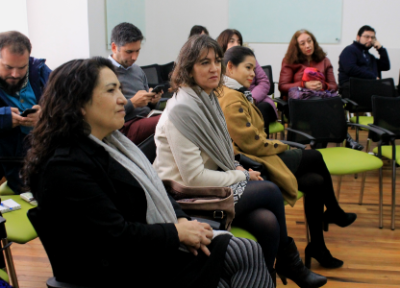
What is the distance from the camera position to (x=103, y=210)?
3.92 feet

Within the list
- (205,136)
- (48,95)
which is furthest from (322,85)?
(48,95)

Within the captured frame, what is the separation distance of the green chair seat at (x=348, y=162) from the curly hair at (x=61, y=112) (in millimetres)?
1836

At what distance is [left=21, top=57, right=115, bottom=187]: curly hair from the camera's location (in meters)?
1.22

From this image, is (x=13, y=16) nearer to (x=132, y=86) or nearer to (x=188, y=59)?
(x=132, y=86)

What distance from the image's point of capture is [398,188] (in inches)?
150

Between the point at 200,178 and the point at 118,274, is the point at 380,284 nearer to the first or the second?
the point at 200,178

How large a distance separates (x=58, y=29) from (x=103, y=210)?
346 cm

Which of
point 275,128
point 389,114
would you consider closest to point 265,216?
point 389,114

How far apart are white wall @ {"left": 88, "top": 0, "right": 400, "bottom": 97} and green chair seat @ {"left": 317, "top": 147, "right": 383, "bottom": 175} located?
3.78 metres

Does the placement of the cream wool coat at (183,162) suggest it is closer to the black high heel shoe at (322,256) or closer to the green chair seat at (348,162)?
the black high heel shoe at (322,256)

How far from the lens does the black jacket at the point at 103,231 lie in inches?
46.1

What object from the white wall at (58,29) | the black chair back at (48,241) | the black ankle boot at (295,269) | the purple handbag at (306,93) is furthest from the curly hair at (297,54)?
the black chair back at (48,241)

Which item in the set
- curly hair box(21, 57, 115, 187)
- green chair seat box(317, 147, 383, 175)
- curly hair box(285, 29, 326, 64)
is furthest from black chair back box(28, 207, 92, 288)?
curly hair box(285, 29, 326, 64)

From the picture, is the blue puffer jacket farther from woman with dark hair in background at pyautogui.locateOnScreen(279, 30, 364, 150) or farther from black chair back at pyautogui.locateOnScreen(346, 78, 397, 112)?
black chair back at pyautogui.locateOnScreen(346, 78, 397, 112)
